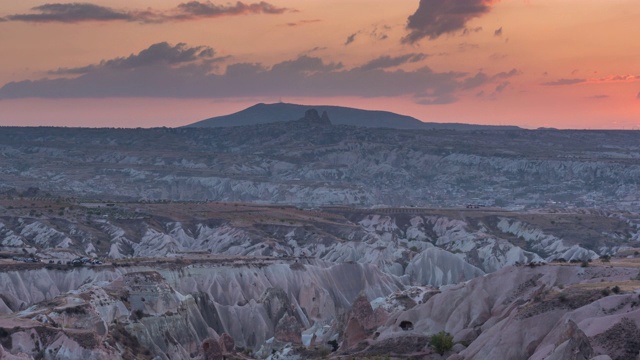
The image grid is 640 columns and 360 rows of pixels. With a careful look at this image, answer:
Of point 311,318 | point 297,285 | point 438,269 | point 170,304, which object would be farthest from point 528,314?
point 438,269

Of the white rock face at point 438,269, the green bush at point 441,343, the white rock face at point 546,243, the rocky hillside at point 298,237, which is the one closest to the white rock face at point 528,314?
the green bush at point 441,343

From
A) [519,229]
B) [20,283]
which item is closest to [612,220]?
[519,229]

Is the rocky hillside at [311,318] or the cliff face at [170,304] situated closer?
the rocky hillside at [311,318]

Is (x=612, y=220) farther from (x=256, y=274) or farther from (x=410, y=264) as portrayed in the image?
(x=256, y=274)

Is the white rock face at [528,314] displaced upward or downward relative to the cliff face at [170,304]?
upward

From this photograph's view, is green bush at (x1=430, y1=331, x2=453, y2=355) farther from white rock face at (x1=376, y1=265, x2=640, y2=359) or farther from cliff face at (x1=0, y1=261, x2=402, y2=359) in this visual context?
cliff face at (x1=0, y1=261, x2=402, y2=359)

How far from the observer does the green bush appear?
79.4 metres

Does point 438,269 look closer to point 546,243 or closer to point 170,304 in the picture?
point 546,243

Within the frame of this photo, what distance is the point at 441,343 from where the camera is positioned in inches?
3140

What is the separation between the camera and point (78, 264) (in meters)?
125

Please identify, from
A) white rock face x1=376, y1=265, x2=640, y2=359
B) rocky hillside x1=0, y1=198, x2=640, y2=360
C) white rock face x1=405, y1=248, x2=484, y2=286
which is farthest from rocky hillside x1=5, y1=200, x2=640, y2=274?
white rock face x1=376, y1=265, x2=640, y2=359

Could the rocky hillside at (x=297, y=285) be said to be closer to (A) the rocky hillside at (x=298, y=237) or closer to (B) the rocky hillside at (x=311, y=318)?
(B) the rocky hillside at (x=311, y=318)

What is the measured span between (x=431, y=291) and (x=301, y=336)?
12173 mm

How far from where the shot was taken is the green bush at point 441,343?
260 feet
